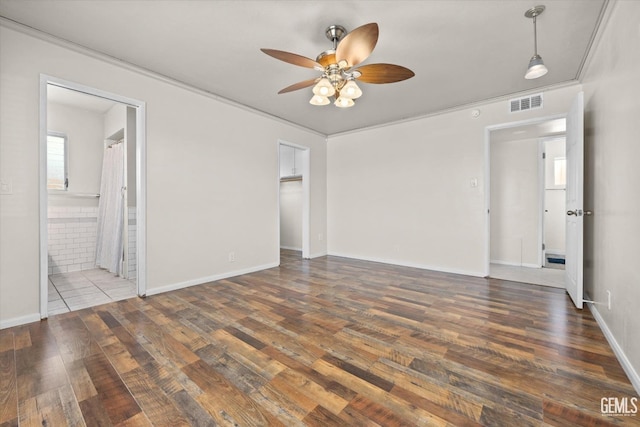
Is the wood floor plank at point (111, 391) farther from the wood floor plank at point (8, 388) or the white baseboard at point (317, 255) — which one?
the white baseboard at point (317, 255)

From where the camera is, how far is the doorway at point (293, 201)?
216 inches

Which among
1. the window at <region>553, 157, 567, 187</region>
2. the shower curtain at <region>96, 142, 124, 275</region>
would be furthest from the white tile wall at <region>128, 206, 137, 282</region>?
the window at <region>553, 157, 567, 187</region>

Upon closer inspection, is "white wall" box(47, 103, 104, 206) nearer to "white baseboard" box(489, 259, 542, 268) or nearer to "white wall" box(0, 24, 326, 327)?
"white wall" box(0, 24, 326, 327)

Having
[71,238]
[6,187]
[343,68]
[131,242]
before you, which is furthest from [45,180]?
[343,68]

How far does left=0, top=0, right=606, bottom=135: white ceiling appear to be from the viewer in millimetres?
2117

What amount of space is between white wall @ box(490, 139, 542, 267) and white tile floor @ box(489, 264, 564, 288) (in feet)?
1.16

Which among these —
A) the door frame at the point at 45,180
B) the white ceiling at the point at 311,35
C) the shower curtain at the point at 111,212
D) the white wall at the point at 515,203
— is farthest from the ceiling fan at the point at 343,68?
the white wall at the point at 515,203

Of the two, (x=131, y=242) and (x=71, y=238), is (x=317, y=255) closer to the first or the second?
(x=131, y=242)

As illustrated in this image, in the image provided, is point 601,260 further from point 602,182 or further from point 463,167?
point 463,167

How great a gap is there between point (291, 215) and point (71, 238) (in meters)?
4.04

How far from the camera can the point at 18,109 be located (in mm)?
2348

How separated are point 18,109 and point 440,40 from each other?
12.4ft

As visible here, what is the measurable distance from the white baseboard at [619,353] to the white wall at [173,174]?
12.9ft

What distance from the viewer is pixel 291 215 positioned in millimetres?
6652
